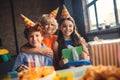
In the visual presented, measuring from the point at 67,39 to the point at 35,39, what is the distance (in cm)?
15

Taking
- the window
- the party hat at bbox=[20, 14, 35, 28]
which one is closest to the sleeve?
the party hat at bbox=[20, 14, 35, 28]

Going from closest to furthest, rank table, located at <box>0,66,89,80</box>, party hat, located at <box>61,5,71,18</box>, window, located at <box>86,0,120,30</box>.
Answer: table, located at <box>0,66,89,80</box>, party hat, located at <box>61,5,71,18</box>, window, located at <box>86,0,120,30</box>

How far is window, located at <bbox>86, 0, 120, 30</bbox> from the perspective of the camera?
4.63 feet

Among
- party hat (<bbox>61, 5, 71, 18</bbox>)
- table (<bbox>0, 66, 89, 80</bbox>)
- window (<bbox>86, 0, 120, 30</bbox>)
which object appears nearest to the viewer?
table (<bbox>0, 66, 89, 80</bbox>)

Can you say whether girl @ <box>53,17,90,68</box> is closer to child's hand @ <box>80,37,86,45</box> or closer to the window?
child's hand @ <box>80,37,86,45</box>

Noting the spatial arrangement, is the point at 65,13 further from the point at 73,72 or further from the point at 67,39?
the point at 73,72

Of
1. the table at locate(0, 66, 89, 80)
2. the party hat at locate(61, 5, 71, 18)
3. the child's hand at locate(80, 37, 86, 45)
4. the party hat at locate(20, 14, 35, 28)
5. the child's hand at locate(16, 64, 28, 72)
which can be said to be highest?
the party hat at locate(61, 5, 71, 18)

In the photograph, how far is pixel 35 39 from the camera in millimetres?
972

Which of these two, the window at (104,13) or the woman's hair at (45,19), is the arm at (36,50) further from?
the window at (104,13)

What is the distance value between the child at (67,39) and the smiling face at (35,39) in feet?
0.24

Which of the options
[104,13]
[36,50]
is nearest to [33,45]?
[36,50]

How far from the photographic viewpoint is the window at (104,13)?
1.41 metres

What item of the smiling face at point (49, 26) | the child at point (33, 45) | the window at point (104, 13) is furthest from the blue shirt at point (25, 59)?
the window at point (104, 13)

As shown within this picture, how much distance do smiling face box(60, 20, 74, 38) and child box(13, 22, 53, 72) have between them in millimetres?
98
